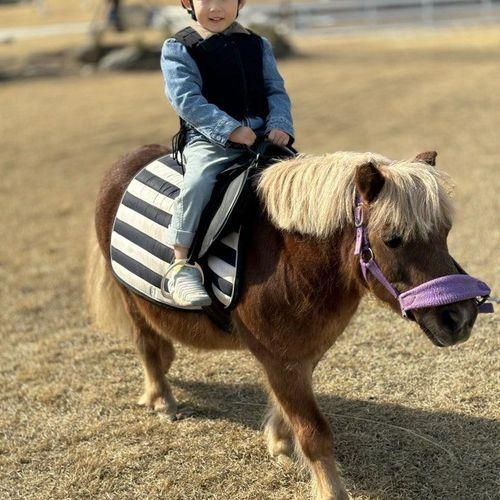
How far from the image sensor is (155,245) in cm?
326

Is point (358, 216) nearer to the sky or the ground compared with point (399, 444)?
nearer to the sky

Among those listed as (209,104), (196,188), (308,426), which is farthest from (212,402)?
(209,104)

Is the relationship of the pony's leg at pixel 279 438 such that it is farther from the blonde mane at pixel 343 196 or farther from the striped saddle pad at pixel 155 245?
the blonde mane at pixel 343 196

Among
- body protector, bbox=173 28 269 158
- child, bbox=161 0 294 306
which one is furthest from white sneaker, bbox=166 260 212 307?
body protector, bbox=173 28 269 158

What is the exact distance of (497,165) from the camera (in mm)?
8523

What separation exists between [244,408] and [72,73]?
1802 centimetres

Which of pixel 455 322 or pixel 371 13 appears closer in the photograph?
pixel 455 322

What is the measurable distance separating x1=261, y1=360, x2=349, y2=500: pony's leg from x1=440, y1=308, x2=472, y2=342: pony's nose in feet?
2.26

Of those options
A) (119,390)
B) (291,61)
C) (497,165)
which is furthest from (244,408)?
(291,61)

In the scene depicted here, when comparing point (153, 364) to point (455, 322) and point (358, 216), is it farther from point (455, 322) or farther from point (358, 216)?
point (455, 322)

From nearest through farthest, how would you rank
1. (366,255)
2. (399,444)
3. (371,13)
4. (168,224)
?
1. (366,255)
2. (168,224)
3. (399,444)
4. (371,13)

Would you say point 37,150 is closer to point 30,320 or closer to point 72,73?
point 30,320

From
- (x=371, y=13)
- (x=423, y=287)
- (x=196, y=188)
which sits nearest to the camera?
(x=423, y=287)

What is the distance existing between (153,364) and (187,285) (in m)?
1.14
